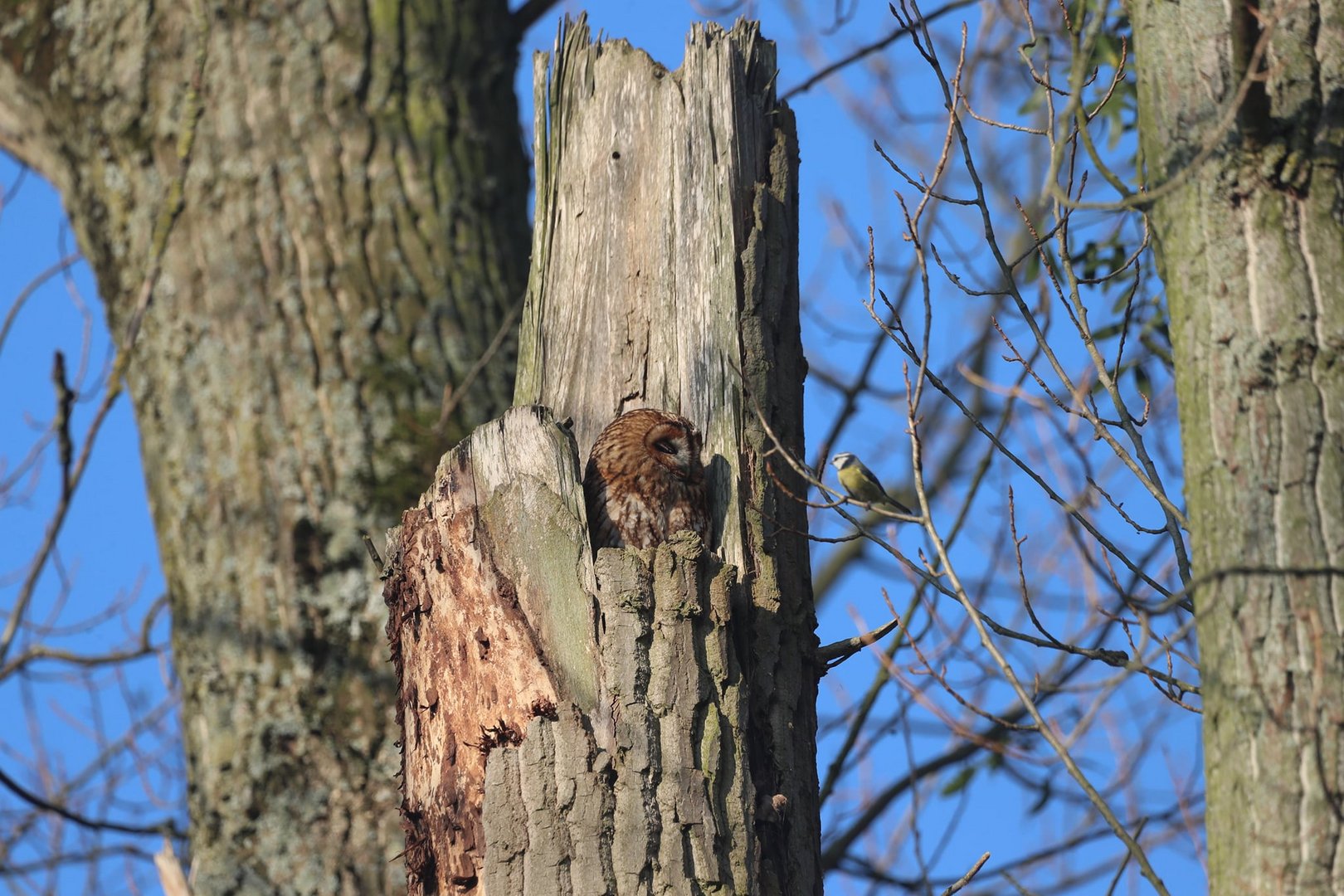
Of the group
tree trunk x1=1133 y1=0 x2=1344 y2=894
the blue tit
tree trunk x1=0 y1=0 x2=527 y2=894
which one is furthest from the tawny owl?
the blue tit

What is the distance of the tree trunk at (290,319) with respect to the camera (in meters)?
4.37

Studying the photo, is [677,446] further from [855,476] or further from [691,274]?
[855,476]

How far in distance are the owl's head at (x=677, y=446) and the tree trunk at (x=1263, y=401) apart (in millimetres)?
1385

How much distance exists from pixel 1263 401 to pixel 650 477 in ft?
5.42

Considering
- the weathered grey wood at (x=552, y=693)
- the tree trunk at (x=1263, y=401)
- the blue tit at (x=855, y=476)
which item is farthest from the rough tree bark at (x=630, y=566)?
the blue tit at (x=855, y=476)

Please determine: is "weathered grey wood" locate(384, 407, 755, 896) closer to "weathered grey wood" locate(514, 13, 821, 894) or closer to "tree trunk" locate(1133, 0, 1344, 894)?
"weathered grey wood" locate(514, 13, 821, 894)

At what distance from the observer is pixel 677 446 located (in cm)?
338

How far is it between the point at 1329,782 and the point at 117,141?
4581mm

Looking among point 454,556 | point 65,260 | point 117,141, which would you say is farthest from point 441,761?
point 117,141

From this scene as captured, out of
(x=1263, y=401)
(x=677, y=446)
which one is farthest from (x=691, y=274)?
(x=1263, y=401)

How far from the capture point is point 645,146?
12.1 feet

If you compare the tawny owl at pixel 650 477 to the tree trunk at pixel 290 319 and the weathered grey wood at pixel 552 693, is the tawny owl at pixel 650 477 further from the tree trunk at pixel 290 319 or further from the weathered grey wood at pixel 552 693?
the tree trunk at pixel 290 319

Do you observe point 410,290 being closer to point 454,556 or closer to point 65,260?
point 65,260

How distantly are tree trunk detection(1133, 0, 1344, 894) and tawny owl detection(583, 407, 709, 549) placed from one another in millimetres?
1395
